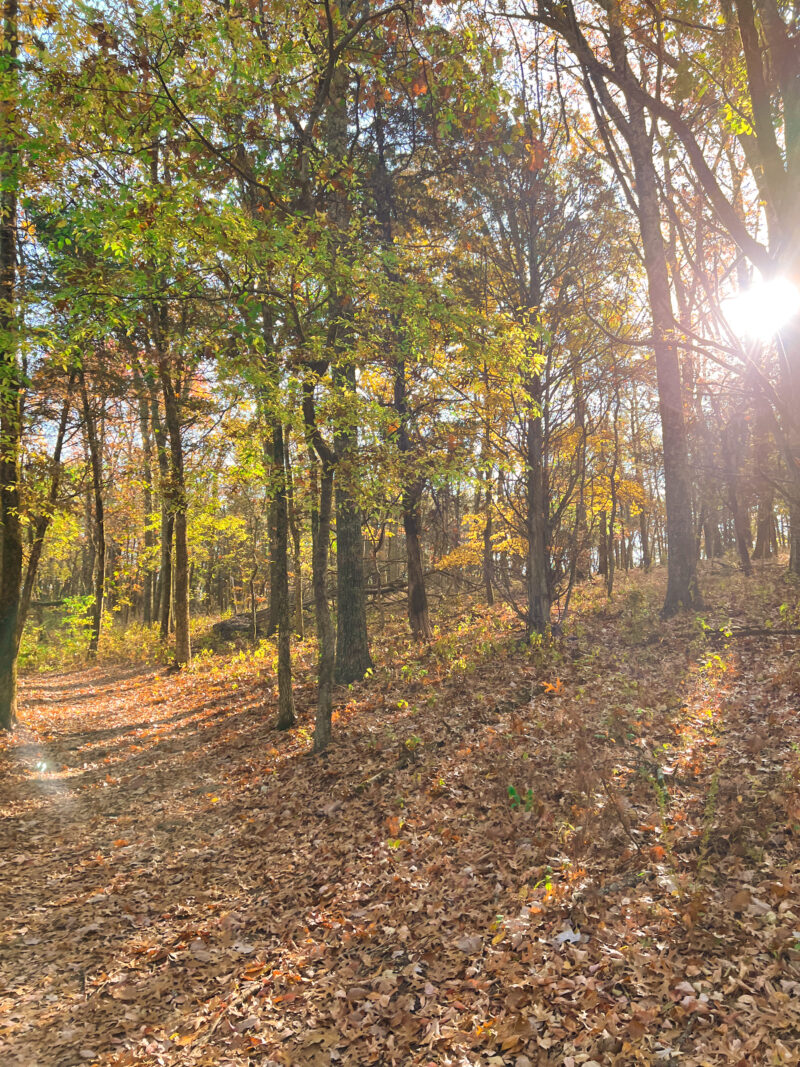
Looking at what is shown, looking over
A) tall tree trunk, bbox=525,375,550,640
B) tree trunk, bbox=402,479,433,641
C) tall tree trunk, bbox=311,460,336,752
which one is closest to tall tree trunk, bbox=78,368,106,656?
tree trunk, bbox=402,479,433,641

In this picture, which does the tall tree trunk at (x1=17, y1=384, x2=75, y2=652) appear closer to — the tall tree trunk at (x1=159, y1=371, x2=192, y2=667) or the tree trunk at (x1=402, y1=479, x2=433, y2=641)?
the tall tree trunk at (x1=159, y1=371, x2=192, y2=667)

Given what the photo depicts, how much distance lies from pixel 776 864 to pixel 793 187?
4456 millimetres

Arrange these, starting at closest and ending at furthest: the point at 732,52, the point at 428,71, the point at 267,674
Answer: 1. the point at 732,52
2. the point at 428,71
3. the point at 267,674

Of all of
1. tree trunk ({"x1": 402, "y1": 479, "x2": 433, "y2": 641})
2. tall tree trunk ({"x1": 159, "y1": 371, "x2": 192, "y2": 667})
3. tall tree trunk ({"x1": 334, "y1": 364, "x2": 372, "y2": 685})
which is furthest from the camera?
tall tree trunk ({"x1": 159, "y1": 371, "x2": 192, "y2": 667})

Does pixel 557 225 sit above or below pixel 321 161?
above

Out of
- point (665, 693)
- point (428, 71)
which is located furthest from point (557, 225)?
point (665, 693)

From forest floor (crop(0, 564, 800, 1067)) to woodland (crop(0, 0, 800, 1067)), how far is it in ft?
0.11

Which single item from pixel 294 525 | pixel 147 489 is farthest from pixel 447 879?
pixel 147 489

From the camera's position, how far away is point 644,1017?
10.4 feet

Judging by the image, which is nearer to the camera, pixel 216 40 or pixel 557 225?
pixel 216 40

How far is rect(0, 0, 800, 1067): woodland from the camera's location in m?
3.54

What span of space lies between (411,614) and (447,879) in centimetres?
921

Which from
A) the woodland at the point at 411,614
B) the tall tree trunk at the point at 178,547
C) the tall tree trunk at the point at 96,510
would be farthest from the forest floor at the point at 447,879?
the tall tree trunk at the point at 96,510

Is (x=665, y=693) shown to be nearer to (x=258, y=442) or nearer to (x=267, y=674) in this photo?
(x=258, y=442)
